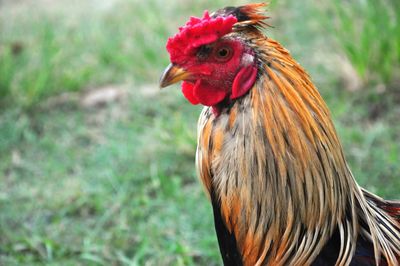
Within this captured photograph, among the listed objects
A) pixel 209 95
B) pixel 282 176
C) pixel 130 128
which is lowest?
pixel 282 176

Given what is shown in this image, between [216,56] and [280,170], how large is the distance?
0.47 metres

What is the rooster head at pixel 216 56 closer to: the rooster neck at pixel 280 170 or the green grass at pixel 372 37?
the rooster neck at pixel 280 170

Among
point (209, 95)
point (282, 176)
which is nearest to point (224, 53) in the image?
point (209, 95)

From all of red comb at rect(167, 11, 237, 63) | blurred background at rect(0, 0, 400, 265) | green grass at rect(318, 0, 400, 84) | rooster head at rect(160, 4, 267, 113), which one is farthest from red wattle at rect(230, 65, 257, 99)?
green grass at rect(318, 0, 400, 84)

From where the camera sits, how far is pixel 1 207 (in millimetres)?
4188

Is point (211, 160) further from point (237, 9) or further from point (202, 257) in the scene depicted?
point (202, 257)

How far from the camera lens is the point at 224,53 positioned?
2.16 meters

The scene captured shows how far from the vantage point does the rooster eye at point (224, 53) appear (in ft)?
7.06

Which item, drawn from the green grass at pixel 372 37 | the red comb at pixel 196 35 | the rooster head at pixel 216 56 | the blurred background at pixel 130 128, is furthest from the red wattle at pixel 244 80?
the green grass at pixel 372 37

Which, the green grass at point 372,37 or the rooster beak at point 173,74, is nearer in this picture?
the rooster beak at point 173,74

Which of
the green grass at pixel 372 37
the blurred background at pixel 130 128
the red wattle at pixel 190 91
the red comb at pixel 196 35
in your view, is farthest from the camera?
the green grass at pixel 372 37

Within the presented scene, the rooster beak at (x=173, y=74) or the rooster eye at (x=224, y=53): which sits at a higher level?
the rooster eye at (x=224, y=53)

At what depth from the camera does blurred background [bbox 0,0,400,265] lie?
3.82 metres

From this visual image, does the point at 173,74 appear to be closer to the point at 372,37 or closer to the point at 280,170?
the point at 280,170
